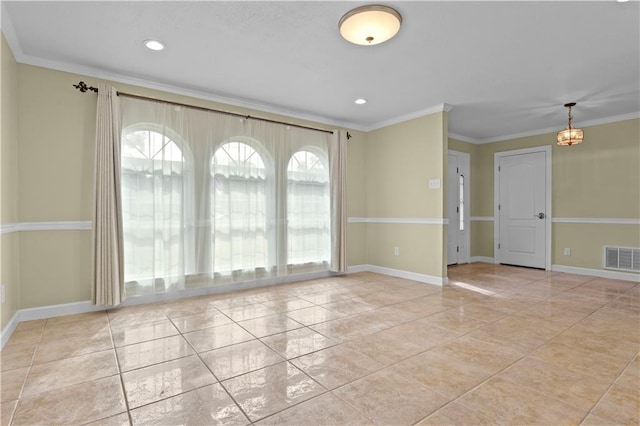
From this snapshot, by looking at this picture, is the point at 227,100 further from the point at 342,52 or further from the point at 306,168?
the point at 342,52

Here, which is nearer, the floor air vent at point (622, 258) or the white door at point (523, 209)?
the floor air vent at point (622, 258)

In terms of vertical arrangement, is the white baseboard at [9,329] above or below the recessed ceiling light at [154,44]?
below

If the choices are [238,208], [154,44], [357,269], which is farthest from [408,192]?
[154,44]

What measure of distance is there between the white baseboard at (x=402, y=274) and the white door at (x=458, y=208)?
5.57 ft

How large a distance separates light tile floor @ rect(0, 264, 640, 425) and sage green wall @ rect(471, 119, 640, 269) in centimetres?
185

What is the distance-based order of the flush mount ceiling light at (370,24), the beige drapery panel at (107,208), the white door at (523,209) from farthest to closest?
the white door at (523,209)
the beige drapery panel at (107,208)
the flush mount ceiling light at (370,24)

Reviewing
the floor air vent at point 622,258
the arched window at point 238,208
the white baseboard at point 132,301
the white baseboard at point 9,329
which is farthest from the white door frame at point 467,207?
the white baseboard at point 9,329

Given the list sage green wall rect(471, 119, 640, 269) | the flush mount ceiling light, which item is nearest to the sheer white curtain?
the flush mount ceiling light

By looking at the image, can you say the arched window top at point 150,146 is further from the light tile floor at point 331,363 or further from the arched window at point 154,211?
the light tile floor at point 331,363

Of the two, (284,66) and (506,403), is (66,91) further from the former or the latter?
(506,403)

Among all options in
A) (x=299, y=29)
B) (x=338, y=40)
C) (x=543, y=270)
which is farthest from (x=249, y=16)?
(x=543, y=270)

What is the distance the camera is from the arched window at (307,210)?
Answer: 4.90 metres

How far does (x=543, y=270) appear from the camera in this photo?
19.5 ft

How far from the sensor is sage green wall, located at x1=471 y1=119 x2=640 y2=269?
509 centimetres
